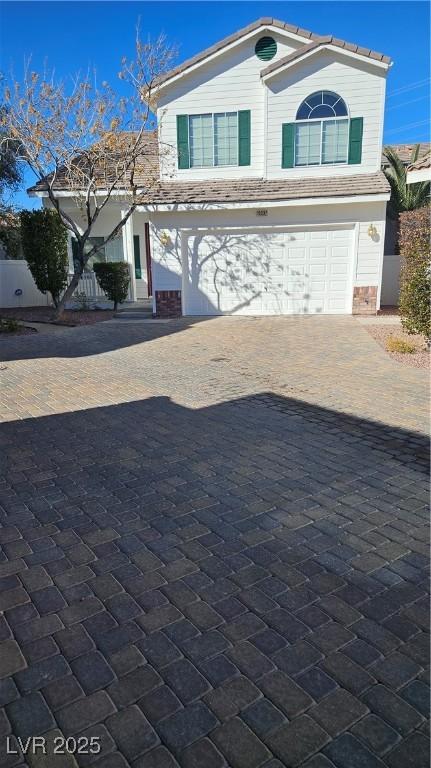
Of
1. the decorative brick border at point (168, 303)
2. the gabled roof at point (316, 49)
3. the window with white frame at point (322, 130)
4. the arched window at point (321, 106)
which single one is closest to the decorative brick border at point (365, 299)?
the window with white frame at point (322, 130)

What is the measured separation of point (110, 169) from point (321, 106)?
6.55 metres

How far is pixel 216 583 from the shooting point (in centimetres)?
276

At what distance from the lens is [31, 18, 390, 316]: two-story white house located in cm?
1394

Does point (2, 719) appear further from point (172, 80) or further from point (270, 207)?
point (172, 80)

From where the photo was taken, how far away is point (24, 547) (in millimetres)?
3109

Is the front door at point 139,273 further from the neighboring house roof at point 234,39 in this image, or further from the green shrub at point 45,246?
the neighboring house roof at point 234,39

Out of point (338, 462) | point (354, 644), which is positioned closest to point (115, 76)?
point (338, 462)

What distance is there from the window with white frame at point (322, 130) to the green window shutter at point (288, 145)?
133mm

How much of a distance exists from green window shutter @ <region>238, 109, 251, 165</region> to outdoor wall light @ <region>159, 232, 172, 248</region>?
10.7ft

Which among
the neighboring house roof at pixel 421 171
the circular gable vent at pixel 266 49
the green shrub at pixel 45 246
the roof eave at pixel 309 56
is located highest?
the circular gable vent at pixel 266 49

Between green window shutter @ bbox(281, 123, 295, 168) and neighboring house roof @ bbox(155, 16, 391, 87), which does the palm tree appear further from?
neighboring house roof @ bbox(155, 16, 391, 87)

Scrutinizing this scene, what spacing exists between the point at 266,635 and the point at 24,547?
5.50ft

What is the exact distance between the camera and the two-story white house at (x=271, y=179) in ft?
45.7

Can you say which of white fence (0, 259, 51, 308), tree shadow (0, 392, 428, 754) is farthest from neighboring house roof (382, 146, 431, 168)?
tree shadow (0, 392, 428, 754)
